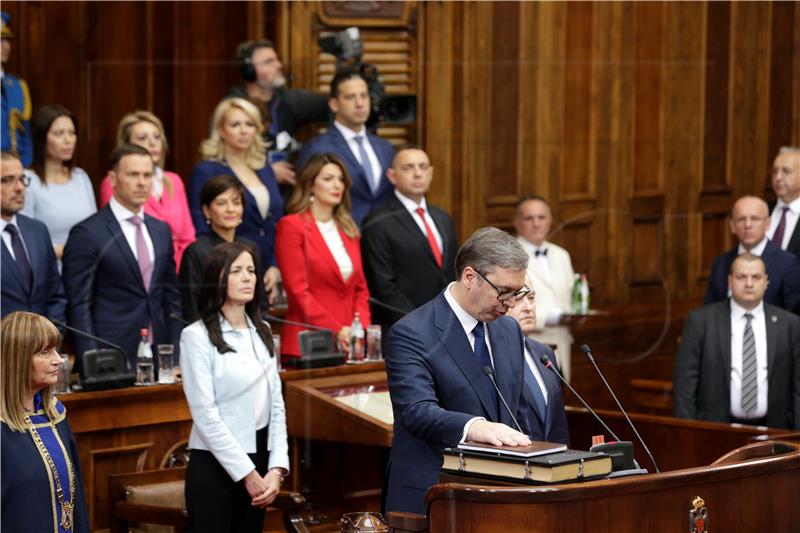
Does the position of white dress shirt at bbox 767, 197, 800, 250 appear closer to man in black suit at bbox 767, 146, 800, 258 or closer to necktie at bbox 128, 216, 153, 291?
man in black suit at bbox 767, 146, 800, 258

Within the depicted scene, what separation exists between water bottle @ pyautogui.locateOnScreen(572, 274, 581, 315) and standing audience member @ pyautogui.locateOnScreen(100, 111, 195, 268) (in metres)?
1.64

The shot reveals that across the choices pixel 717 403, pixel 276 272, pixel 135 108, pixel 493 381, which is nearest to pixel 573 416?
pixel 717 403

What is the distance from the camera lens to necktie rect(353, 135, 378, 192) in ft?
17.9

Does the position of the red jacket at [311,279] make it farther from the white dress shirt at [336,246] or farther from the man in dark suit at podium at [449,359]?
the man in dark suit at podium at [449,359]

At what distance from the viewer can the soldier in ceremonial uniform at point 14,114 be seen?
18.6 ft

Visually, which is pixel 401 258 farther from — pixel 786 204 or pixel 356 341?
pixel 786 204

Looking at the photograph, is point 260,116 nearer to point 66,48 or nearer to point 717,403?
point 66,48

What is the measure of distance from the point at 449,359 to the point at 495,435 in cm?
31

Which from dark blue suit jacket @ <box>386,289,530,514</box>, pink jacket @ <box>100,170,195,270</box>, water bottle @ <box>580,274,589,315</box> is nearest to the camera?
dark blue suit jacket @ <box>386,289,530,514</box>

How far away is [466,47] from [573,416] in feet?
7.31

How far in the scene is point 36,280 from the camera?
15.4ft

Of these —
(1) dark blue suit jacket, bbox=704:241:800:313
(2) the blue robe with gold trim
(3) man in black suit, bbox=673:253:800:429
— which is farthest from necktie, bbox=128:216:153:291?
(1) dark blue suit jacket, bbox=704:241:800:313

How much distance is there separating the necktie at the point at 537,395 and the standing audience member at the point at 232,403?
0.82 m

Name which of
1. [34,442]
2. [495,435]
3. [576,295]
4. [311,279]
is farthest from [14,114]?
[495,435]
